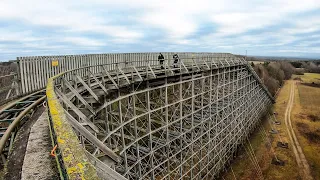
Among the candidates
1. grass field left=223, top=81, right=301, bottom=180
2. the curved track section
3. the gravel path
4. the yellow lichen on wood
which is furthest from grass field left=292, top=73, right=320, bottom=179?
the yellow lichen on wood

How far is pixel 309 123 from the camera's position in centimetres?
3353

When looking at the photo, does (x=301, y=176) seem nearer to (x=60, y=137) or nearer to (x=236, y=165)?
(x=236, y=165)

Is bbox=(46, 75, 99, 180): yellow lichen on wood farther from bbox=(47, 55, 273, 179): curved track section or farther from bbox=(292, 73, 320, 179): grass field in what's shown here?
bbox=(292, 73, 320, 179): grass field

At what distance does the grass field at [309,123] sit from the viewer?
77.3ft

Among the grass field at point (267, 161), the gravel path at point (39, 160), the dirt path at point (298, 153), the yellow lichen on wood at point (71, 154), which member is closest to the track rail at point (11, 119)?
the gravel path at point (39, 160)

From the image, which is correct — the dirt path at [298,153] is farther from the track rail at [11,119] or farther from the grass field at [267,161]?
the track rail at [11,119]

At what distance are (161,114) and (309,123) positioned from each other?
2938 cm

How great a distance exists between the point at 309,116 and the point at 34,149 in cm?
4220

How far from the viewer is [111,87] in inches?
388

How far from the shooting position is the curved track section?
6422 mm

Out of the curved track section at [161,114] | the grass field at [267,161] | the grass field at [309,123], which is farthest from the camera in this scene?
the grass field at [309,123]

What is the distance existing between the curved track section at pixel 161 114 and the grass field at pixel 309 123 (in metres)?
5.25

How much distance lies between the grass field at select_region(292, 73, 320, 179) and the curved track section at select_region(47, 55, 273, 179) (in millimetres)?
5248

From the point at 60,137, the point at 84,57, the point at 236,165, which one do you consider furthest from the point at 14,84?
the point at 236,165
